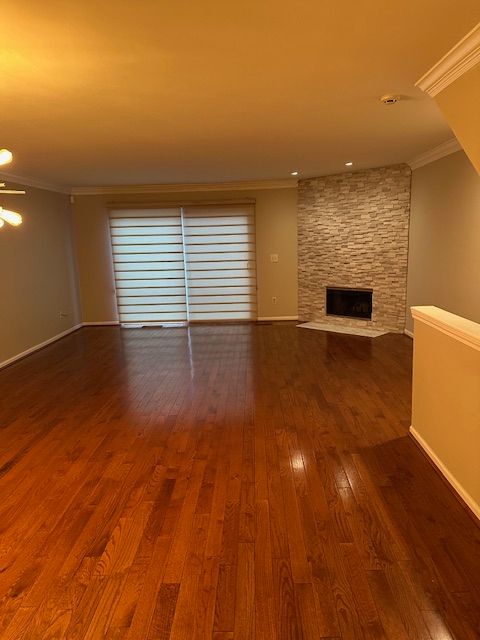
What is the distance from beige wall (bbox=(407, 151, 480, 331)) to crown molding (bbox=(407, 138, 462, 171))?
66mm

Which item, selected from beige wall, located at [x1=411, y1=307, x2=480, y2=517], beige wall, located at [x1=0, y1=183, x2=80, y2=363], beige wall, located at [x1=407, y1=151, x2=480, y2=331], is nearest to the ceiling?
beige wall, located at [x1=407, y1=151, x2=480, y2=331]

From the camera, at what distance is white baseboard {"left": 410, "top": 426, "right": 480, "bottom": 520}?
2202 millimetres

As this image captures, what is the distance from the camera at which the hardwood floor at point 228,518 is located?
5.47ft

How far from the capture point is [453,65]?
235cm

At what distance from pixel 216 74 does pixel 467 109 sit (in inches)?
58.9

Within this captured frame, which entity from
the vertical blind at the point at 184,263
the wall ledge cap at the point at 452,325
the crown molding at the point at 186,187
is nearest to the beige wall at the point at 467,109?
the wall ledge cap at the point at 452,325

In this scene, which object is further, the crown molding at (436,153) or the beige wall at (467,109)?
the crown molding at (436,153)

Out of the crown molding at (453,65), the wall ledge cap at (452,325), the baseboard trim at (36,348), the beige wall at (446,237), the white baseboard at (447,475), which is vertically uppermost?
the crown molding at (453,65)

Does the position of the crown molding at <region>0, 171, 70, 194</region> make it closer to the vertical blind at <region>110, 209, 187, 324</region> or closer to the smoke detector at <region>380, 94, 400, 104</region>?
the vertical blind at <region>110, 209, 187, 324</region>

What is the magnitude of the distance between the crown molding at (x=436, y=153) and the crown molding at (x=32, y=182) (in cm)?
545

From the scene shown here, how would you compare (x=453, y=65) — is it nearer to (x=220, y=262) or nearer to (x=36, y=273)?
(x=220, y=262)

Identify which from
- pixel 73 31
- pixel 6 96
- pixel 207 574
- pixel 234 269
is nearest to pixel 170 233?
pixel 234 269

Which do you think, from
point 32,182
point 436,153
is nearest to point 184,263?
point 32,182

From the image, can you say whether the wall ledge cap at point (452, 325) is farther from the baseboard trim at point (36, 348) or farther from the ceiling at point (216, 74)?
the baseboard trim at point (36, 348)
